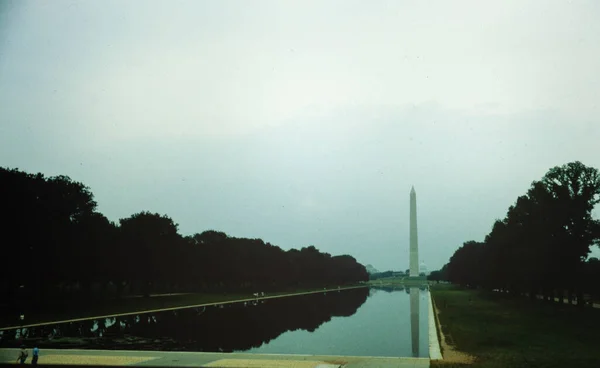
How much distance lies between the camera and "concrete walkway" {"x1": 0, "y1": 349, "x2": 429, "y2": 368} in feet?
89.2

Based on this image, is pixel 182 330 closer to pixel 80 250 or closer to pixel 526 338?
pixel 526 338

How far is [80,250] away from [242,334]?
36.4 m

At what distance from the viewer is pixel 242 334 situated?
44.6m

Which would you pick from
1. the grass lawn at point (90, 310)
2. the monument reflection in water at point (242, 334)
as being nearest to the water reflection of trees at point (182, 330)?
the monument reflection in water at point (242, 334)

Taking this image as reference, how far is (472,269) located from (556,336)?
356 ft

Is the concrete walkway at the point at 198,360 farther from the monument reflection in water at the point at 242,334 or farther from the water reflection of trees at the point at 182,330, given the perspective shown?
the water reflection of trees at the point at 182,330

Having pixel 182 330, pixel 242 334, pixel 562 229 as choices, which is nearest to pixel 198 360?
pixel 242 334

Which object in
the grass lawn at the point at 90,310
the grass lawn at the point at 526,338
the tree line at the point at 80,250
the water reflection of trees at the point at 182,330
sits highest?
the tree line at the point at 80,250

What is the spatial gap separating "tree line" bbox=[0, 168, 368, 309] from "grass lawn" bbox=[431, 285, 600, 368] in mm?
46020

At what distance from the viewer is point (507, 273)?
8731cm

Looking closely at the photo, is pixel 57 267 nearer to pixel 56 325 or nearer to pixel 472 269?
pixel 56 325

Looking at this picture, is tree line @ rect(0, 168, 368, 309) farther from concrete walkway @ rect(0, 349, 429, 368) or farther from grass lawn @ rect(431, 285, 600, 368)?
grass lawn @ rect(431, 285, 600, 368)

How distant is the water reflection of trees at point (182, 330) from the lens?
3706cm

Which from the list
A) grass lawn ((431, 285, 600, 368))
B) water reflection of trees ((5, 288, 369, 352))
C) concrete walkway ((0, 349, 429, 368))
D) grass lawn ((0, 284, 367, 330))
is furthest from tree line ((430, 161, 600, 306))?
grass lawn ((0, 284, 367, 330))
